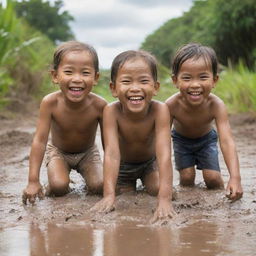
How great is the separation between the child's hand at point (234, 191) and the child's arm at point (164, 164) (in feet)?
1.38

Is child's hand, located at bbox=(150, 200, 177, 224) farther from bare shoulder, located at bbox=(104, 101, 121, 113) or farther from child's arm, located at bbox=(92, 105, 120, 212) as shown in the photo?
bare shoulder, located at bbox=(104, 101, 121, 113)

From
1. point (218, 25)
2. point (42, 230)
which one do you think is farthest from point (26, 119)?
point (218, 25)

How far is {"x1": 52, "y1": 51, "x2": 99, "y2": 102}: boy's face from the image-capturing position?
3633mm

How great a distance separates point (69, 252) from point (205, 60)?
1908 mm

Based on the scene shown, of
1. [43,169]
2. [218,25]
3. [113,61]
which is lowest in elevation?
[43,169]

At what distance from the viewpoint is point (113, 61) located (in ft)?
11.7

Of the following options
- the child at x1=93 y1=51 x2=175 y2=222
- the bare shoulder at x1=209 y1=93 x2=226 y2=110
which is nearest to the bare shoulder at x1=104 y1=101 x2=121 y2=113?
the child at x1=93 y1=51 x2=175 y2=222

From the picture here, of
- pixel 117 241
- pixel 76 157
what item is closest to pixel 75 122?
pixel 76 157

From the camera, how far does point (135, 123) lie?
3.68 m

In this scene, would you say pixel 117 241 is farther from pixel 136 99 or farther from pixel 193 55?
pixel 193 55

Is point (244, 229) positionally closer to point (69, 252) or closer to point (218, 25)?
point (69, 252)

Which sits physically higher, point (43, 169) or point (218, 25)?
point (218, 25)

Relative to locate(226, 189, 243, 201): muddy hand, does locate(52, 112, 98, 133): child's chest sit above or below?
above

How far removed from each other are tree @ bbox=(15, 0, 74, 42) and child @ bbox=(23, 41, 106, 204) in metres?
40.5
